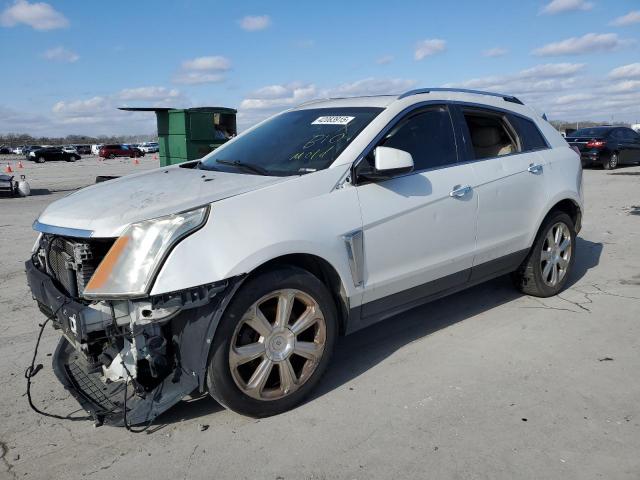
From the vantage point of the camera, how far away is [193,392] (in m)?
3.10

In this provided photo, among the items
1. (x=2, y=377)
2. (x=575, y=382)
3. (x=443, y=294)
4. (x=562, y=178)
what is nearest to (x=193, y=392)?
(x=2, y=377)

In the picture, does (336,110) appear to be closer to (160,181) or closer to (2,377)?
(160,181)

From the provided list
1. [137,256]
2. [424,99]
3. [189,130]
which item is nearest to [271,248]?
[137,256]

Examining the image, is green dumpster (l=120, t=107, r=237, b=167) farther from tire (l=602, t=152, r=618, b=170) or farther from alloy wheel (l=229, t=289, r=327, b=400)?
tire (l=602, t=152, r=618, b=170)

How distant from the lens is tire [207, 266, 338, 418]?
3016 millimetres

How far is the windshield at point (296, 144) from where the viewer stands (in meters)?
3.73

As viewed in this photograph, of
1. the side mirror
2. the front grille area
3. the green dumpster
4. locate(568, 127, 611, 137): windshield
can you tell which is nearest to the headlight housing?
Answer: the front grille area

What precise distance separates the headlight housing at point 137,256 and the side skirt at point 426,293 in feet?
4.20

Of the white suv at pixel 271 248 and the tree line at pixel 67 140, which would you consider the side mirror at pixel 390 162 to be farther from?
the tree line at pixel 67 140

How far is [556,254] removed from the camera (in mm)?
5336

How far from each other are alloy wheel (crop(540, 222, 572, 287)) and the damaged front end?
11.1 feet

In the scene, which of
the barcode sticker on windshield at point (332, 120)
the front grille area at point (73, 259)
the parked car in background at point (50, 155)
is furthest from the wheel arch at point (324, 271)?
the parked car in background at point (50, 155)

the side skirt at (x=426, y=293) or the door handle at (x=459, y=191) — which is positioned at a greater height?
the door handle at (x=459, y=191)

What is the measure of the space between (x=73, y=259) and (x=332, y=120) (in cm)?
200
